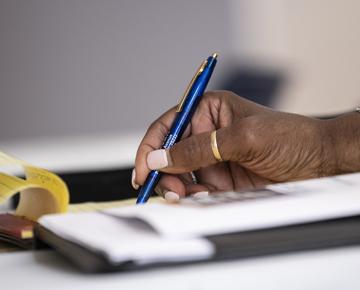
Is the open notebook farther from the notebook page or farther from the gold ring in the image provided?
the gold ring

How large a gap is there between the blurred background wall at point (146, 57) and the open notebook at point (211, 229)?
2.27 meters

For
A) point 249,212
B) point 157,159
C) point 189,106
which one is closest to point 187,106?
point 189,106

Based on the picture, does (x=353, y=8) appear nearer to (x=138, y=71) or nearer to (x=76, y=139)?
(x=138, y=71)

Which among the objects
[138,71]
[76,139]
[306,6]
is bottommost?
[76,139]

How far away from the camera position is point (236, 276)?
512mm

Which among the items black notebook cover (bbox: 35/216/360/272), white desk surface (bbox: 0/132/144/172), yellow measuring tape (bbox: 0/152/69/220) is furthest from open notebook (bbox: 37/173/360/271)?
white desk surface (bbox: 0/132/144/172)

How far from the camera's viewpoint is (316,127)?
3.50 ft

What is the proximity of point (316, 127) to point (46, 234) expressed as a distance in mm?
539

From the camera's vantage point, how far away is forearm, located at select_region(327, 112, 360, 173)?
3.46 feet

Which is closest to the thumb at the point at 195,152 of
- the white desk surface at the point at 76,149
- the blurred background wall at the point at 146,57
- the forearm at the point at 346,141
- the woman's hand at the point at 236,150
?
the woman's hand at the point at 236,150

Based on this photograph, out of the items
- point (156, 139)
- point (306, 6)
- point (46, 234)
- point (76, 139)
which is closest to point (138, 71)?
point (76, 139)

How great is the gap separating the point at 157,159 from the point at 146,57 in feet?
6.45

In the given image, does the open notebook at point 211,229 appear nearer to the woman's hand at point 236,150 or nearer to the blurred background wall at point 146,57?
the woman's hand at point 236,150

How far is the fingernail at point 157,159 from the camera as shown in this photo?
3.37 ft
